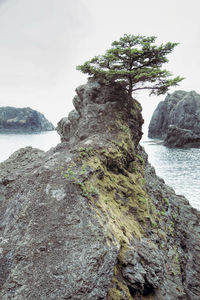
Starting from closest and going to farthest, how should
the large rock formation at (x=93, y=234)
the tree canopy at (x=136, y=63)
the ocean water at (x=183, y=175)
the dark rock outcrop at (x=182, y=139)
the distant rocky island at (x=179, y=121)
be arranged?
1. the large rock formation at (x=93, y=234)
2. the tree canopy at (x=136, y=63)
3. the ocean water at (x=183, y=175)
4. the dark rock outcrop at (x=182, y=139)
5. the distant rocky island at (x=179, y=121)

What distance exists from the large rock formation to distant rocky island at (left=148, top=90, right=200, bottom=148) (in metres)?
69.2

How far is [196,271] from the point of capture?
1128 cm

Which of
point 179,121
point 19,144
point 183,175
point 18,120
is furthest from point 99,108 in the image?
point 18,120

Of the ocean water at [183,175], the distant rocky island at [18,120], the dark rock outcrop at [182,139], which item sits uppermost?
the distant rocky island at [18,120]

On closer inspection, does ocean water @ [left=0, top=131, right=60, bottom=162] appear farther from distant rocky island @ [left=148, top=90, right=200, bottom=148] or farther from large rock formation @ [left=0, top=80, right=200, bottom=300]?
distant rocky island @ [left=148, top=90, right=200, bottom=148]

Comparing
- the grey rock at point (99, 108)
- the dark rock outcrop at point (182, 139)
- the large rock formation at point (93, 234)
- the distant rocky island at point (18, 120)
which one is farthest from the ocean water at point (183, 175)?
the distant rocky island at point (18, 120)

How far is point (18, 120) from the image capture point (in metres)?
158

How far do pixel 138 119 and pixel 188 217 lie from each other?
10698 millimetres

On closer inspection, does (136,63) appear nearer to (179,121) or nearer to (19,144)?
(19,144)

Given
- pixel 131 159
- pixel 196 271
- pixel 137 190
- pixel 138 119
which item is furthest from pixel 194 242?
pixel 138 119

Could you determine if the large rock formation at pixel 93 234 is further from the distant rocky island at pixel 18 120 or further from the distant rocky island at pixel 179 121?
the distant rocky island at pixel 18 120

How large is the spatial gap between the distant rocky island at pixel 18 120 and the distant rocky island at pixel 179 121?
106070 millimetres

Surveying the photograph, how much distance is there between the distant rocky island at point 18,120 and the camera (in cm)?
15412

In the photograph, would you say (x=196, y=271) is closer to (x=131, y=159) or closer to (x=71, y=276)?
(x=131, y=159)
